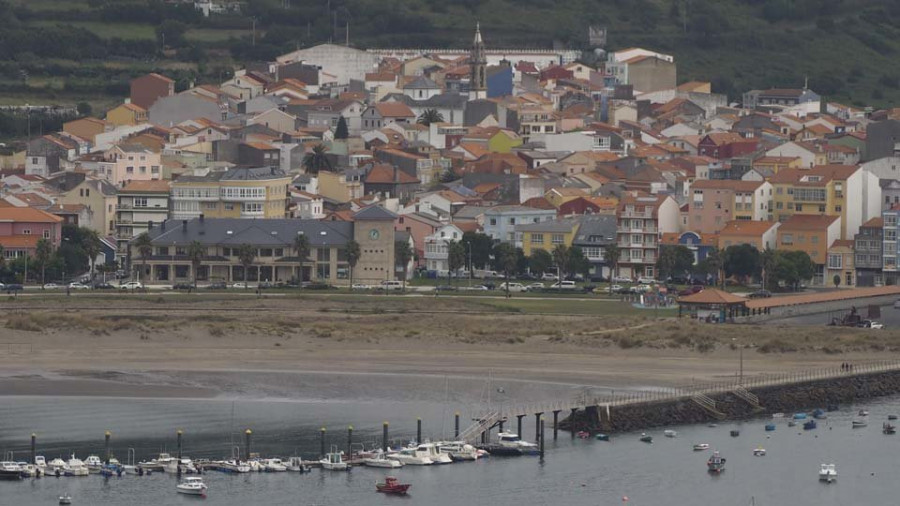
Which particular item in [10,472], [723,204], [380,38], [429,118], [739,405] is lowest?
[10,472]

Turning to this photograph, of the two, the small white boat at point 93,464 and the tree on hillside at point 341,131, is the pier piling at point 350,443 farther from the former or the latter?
the tree on hillside at point 341,131

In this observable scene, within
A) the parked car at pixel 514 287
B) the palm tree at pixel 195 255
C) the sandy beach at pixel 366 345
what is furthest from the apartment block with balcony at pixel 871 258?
the palm tree at pixel 195 255

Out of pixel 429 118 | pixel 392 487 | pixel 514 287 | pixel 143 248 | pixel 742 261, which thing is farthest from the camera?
pixel 429 118

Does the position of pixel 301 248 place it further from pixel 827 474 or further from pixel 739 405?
pixel 827 474

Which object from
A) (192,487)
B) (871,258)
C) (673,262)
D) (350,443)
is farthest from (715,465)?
(871,258)

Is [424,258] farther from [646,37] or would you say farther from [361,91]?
[646,37]

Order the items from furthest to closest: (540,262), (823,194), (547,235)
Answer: (823,194), (547,235), (540,262)

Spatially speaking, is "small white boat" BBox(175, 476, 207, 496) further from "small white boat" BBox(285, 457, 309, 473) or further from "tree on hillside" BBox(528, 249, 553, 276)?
"tree on hillside" BBox(528, 249, 553, 276)
